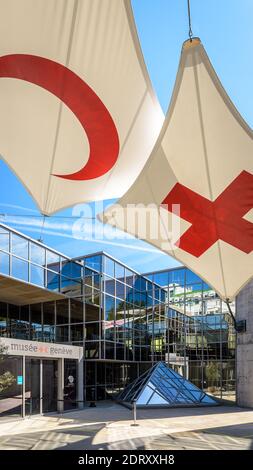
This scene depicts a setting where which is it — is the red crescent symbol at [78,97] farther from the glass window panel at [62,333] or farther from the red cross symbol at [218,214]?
the glass window panel at [62,333]

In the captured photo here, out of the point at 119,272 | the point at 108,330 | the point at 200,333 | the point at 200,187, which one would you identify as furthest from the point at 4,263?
the point at 200,333

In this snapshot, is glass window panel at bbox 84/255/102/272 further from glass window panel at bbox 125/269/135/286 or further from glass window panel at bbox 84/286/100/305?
glass window panel at bbox 125/269/135/286

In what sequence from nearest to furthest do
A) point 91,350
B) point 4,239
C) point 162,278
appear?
point 4,239, point 91,350, point 162,278

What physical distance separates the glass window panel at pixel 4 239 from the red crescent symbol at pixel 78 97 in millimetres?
13301

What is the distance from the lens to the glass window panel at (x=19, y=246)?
80.3 feet

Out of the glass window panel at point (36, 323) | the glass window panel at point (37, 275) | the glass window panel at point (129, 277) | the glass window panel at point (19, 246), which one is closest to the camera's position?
the glass window panel at point (19, 246)

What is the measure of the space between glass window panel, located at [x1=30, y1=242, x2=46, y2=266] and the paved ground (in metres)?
8.29

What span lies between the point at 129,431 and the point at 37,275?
11776mm

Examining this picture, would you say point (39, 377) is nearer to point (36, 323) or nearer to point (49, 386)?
point (49, 386)

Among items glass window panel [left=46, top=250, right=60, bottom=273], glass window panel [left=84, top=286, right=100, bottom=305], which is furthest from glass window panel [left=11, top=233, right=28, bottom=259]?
glass window panel [left=84, top=286, right=100, bottom=305]

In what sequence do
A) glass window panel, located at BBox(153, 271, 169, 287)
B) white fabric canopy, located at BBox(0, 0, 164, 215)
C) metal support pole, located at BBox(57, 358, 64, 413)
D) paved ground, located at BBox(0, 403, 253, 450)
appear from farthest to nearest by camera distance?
glass window panel, located at BBox(153, 271, 169, 287) < metal support pole, located at BBox(57, 358, 64, 413) < paved ground, located at BBox(0, 403, 253, 450) < white fabric canopy, located at BBox(0, 0, 164, 215)

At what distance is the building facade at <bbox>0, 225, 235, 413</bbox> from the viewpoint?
24.3 meters

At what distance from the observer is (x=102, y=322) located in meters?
29.6

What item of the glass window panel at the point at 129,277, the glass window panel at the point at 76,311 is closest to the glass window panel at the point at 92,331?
the glass window panel at the point at 76,311
